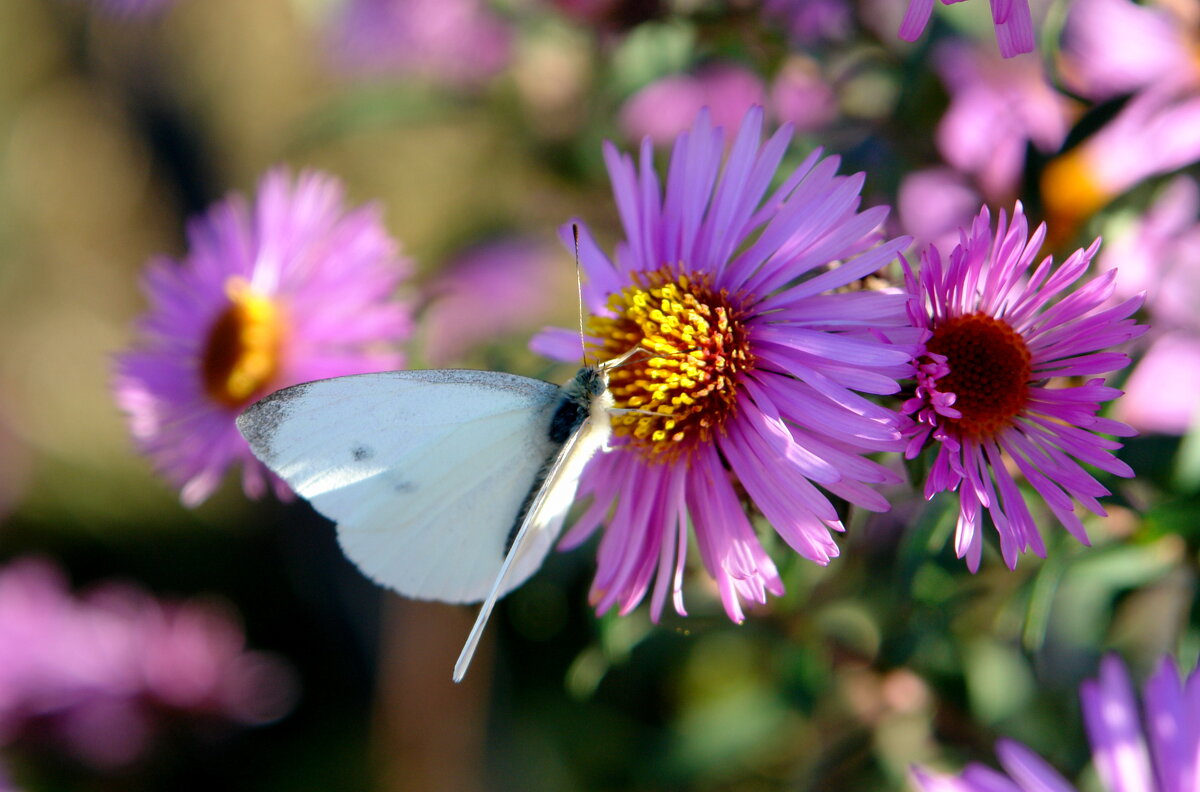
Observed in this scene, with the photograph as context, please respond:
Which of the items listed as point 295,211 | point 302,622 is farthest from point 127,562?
point 295,211

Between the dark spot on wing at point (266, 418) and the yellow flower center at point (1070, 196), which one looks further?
the yellow flower center at point (1070, 196)

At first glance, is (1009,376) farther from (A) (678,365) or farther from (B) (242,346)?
(B) (242,346)

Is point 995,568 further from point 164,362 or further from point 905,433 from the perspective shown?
point 164,362

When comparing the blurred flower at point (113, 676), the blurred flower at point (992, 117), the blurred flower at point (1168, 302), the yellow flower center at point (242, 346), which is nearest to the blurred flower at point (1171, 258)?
the blurred flower at point (1168, 302)

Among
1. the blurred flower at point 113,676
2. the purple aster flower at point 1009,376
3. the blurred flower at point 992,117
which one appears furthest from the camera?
the blurred flower at point 113,676

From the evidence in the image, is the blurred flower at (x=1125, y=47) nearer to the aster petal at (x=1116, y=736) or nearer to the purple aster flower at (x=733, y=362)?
the purple aster flower at (x=733, y=362)

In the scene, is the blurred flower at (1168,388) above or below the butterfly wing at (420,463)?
below
